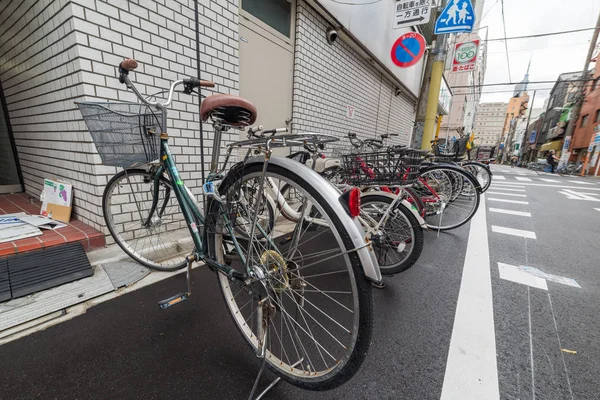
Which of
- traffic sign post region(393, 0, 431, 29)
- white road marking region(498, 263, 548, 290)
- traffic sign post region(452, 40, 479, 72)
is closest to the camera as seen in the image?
white road marking region(498, 263, 548, 290)

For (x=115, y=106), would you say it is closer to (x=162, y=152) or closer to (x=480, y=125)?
(x=162, y=152)

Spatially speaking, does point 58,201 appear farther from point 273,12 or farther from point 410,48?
point 410,48

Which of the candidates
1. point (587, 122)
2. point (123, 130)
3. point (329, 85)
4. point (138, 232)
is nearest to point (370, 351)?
point (123, 130)

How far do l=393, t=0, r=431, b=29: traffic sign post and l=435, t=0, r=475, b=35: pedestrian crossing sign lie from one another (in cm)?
81

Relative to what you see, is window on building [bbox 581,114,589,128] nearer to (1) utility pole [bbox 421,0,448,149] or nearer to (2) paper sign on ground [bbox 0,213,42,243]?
(1) utility pole [bbox 421,0,448,149]

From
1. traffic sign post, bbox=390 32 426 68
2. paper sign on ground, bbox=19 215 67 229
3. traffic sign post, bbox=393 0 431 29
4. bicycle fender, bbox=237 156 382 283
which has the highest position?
traffic sign post, bbox=393 0 431 29

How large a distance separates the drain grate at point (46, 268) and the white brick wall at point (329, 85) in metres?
3.18

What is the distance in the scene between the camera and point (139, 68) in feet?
7.14

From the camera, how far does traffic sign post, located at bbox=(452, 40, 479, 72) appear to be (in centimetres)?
807

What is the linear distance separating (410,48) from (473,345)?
6571mm

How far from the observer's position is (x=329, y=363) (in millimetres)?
1288

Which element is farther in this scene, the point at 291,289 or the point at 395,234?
the point at 395,234

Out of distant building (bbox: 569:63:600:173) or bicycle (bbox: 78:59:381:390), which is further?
distant building (bbox: 569:63:600:173)

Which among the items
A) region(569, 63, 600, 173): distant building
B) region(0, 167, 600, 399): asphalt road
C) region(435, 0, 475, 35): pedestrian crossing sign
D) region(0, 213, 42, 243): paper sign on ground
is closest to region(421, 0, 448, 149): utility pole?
region(435, 0, 475, 35): pedestrian crossing sign
